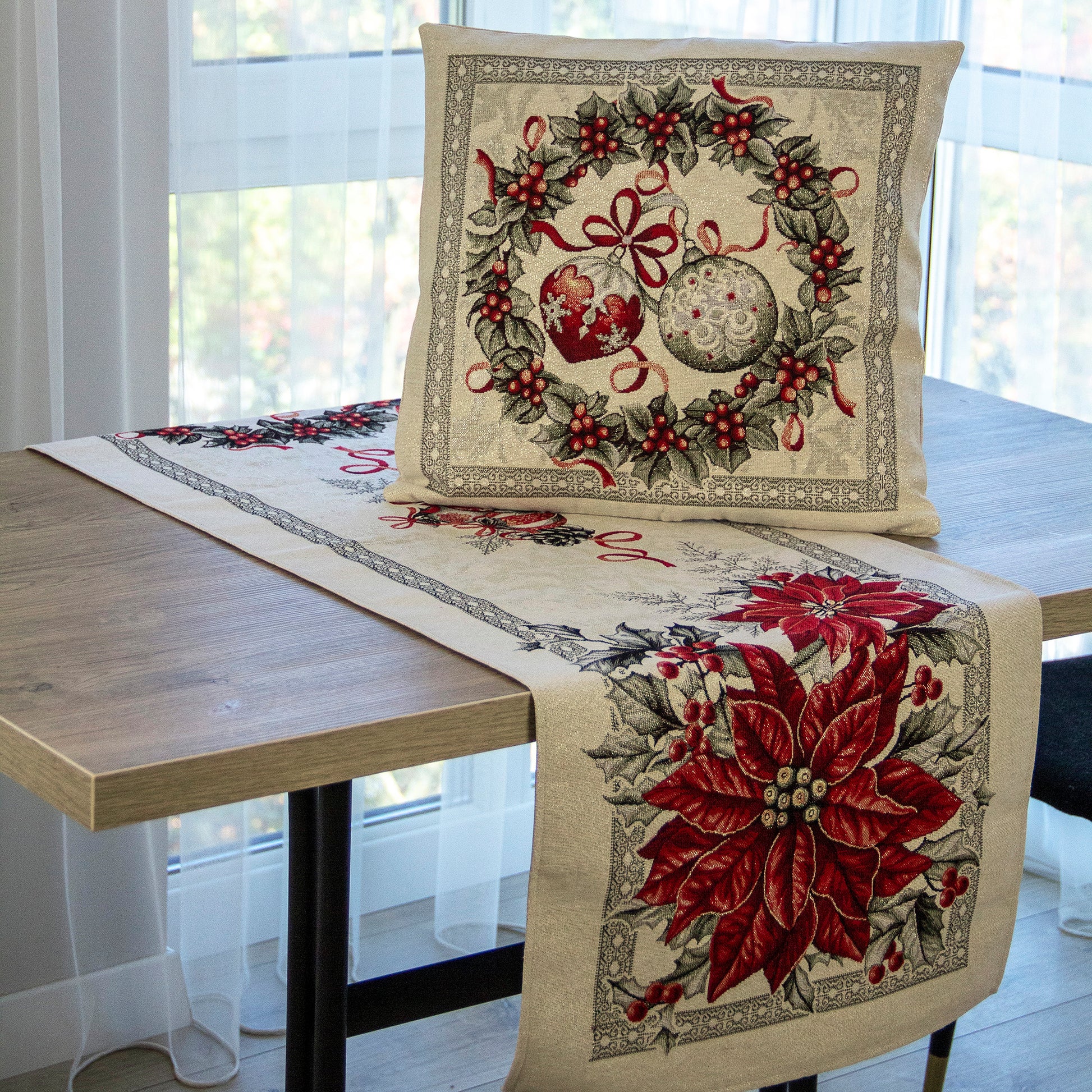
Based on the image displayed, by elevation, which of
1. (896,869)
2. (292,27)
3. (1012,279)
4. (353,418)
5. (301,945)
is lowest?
(301,945)

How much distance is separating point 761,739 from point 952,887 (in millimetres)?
194

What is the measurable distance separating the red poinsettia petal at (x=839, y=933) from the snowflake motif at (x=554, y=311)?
0.46 m

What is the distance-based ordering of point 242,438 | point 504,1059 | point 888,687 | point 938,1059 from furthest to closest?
point 504,1059 < point 938,1059 < point 242,438 < point 888,687

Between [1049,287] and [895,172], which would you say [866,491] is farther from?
[1049,287]

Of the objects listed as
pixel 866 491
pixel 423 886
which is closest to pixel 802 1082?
pixel 866 491

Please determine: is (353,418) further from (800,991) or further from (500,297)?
(800,991)

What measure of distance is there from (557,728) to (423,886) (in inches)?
53.5

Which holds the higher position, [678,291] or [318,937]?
[678,291]

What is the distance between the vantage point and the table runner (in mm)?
904

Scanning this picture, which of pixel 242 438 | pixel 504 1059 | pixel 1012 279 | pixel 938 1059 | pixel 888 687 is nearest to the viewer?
pixel 888 687

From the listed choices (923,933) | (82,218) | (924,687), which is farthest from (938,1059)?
(82,218)

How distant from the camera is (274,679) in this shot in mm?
870

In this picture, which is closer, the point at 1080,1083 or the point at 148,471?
the point at 148,471

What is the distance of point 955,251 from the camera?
2.26m
